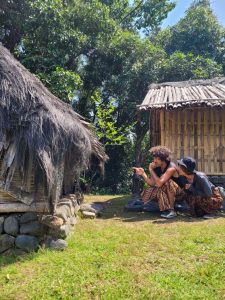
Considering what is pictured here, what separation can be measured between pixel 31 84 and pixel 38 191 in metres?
1.82

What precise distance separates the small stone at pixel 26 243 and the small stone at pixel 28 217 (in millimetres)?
269

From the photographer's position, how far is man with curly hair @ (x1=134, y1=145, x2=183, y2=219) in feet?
21.2

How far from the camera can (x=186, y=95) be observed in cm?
791

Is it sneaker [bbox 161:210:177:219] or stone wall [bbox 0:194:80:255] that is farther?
sneaker [bbox 161:210:177:219]

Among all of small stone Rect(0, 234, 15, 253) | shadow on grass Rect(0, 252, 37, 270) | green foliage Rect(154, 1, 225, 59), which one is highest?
green foliage Rect(154, 1, 225, 59)

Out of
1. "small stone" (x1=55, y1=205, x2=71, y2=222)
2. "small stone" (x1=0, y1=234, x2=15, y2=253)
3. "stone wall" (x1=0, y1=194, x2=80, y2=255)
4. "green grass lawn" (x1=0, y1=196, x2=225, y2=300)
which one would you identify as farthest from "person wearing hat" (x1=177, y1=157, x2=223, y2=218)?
"small stone" (x1=0, y1=234, x2=15, y2=253)

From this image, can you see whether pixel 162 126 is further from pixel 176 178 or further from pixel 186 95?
pixel 176 178

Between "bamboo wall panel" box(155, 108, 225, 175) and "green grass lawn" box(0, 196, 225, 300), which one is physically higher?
"bamboo wall panel" box(155, 108, 225, 175)

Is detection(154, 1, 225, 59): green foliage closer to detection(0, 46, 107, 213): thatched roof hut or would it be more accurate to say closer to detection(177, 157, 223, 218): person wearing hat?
detection(177, 157, 223, 218): person wearing hat

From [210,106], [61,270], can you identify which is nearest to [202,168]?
[210,106]

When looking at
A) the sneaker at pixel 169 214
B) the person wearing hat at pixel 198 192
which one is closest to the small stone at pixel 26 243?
the sneaker at pixel 169 214

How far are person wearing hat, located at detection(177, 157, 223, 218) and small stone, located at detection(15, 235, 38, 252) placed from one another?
325 centimetres

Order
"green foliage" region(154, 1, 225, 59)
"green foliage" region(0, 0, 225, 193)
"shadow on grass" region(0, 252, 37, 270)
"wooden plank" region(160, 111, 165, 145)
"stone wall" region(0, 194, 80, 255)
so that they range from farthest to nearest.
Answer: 1. "green foliage" region(154, 1, 225, 59)
2. "green foliage" region(0, 0, 225, 193)
3. "wooden plank" region(160, 111, 165, 145)
4. "stone wall" region(0, 194, 80, 255)
5. "shadow on grass" region(0, 252, 37, 270)

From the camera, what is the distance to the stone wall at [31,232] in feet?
16.2
